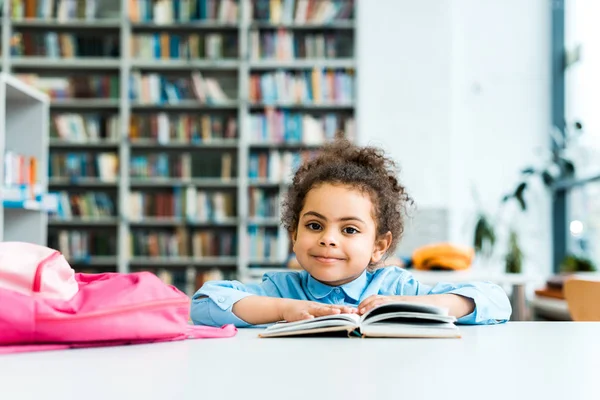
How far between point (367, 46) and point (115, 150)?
2.17m

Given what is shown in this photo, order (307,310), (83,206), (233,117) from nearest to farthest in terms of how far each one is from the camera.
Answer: (307,310) → (83,206) → (233,117)

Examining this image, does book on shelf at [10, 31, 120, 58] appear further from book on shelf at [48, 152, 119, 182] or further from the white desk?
the white desk

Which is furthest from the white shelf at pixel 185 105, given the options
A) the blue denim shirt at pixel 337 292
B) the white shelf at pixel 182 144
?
the blue denim shirt at pixel 337 292

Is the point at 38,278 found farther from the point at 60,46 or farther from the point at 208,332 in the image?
the point at 60,46

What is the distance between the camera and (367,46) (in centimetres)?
610

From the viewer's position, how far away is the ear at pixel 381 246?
61.8 inches

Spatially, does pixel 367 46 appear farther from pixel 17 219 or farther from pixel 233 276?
pixel 17 219

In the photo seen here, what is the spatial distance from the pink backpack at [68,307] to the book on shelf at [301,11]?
4978 mm

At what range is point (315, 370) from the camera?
86 cm

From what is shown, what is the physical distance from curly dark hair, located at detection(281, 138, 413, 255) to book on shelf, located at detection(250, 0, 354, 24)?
428 centimetres

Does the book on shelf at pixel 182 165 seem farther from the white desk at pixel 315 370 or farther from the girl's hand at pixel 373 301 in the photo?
the white desk at pixel 315 370

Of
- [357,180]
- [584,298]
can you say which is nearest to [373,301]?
[357,180]

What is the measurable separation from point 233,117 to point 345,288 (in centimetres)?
457

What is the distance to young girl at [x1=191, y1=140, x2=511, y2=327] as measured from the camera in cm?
135
